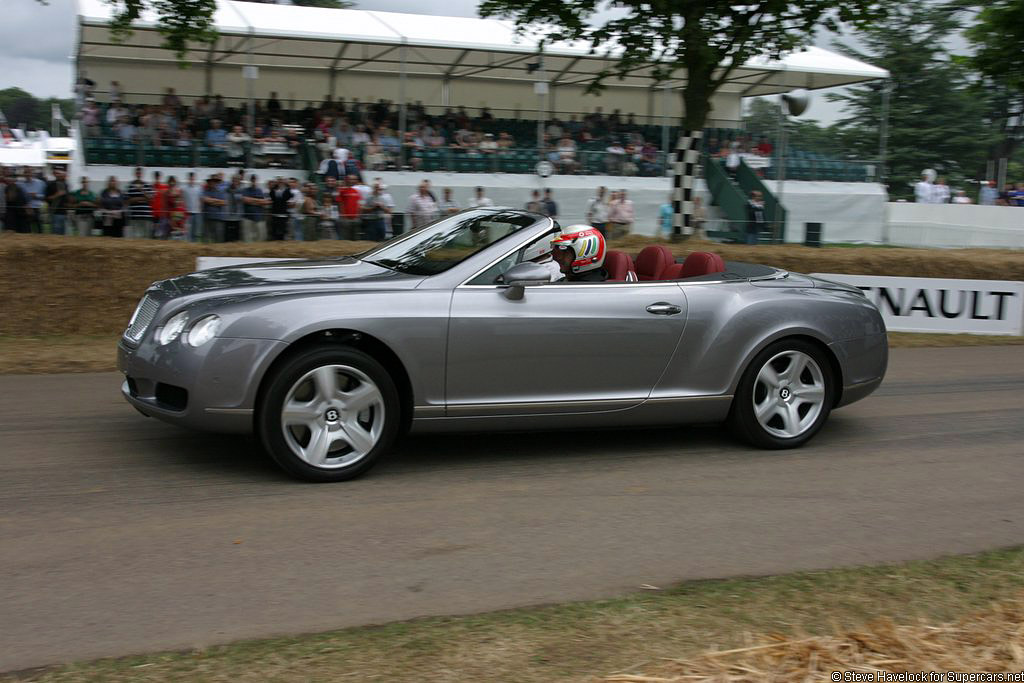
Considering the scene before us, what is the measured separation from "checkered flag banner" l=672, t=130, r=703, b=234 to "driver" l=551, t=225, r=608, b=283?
34.4ft

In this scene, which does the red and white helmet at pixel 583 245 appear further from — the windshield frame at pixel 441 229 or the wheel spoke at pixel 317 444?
the wheel spoke at pixel 317 444

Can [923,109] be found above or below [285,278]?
above

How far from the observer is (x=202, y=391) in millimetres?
5426

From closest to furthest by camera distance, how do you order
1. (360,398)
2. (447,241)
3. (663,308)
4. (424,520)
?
(424,520), (360,398), (663,308), (447,241)

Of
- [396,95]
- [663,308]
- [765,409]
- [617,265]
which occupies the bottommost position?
[765,409]

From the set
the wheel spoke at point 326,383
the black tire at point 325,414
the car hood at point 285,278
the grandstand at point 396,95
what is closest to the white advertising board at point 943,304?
the grandstand at point 396,95

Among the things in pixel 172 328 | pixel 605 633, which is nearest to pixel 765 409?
pixel 605 633

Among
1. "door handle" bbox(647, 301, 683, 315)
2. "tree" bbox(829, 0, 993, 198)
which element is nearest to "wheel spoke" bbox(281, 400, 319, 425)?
Answer: "door handle" bbox(647, 301, 683, 315)

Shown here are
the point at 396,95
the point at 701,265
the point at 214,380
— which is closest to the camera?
the point at 214,380

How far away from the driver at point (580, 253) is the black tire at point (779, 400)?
114 cm

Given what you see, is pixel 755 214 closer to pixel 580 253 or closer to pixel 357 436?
pixel 580 253

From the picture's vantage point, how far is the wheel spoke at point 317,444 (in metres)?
5.63

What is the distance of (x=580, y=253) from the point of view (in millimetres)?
6605

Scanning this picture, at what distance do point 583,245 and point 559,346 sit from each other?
826 mm
